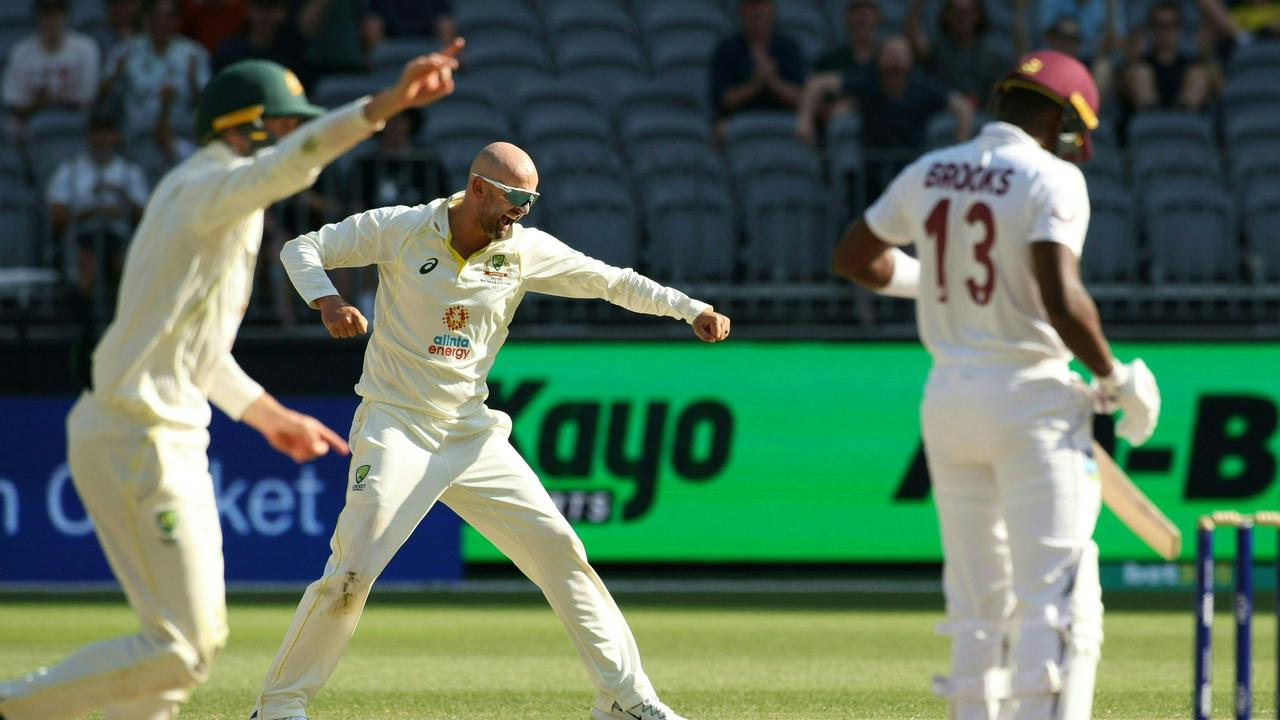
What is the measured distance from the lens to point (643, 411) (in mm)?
13234

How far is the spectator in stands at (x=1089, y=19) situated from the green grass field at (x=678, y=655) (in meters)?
5.17

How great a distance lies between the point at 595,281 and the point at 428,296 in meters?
0.70

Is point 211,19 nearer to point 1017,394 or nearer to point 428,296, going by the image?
point 428,296

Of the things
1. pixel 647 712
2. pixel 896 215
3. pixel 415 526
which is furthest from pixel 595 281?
pixel 896 215

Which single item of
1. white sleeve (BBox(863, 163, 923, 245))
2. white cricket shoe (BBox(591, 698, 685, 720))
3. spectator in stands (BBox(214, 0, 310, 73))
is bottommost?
white cricket shoe (BBox(591, 698, 685, 720))

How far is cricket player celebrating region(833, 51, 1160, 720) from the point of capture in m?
5.15

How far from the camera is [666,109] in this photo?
15664mm

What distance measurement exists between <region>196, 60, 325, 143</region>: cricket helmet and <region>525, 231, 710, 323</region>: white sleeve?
6.23 feet

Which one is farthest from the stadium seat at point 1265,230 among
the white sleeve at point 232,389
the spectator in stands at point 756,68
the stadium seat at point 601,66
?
the white sleeve at point 232,389

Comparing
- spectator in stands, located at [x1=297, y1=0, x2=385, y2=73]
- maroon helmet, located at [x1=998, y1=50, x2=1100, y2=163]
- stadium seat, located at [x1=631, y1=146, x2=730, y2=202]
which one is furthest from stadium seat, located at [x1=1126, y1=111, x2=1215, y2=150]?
maroon helmet, located at [x1=998, y1=50, x2=1100, y2=163]

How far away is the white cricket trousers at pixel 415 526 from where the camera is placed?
654cm

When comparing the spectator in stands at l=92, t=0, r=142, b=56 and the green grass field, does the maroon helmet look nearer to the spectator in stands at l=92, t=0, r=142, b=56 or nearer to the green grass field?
the green grass field

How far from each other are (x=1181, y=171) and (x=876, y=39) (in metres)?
3.03

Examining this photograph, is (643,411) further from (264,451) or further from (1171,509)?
(1171,509)
